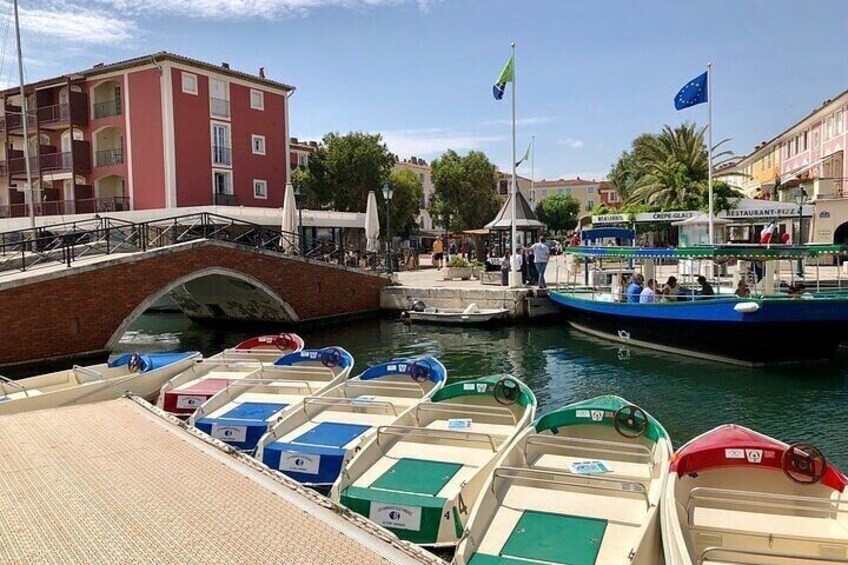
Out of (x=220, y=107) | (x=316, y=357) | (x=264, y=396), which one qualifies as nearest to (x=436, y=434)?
(x=264, y=396)

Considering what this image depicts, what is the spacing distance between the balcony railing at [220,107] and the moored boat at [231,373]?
2802 centimetres

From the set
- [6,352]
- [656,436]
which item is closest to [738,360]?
[656,436]

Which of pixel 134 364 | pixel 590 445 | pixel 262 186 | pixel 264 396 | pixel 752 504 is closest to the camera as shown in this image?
pixel 752 504

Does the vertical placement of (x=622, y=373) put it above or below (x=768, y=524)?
below

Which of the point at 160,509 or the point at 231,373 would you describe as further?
the point at 231,373

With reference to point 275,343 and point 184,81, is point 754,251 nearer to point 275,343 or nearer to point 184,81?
point 275,343

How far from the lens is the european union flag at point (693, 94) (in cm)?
2553

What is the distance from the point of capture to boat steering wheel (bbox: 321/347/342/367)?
1358cm

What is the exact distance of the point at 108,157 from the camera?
39.5 metres

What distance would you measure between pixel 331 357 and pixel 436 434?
520cm

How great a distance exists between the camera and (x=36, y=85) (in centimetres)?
4084

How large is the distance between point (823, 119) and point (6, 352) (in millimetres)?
50600

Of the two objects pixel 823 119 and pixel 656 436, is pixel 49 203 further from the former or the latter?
pixel 823 119

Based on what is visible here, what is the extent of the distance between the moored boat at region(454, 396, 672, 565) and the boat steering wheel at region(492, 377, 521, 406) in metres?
1.39
